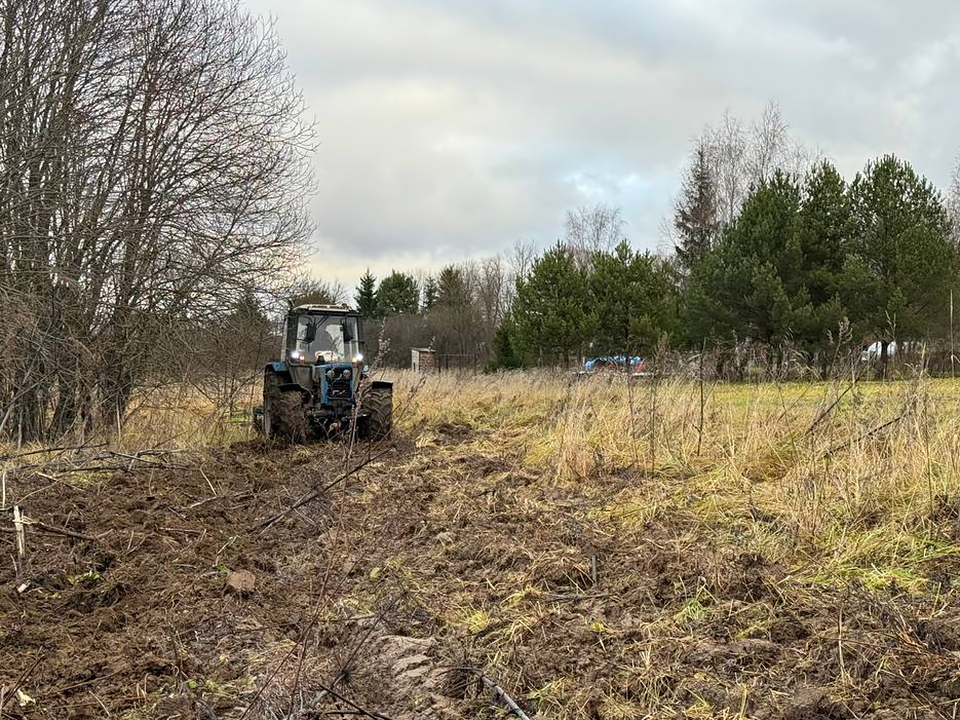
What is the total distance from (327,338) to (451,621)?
822cm

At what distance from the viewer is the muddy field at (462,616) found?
9.26ft

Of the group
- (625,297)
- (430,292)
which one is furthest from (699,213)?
(430,292)

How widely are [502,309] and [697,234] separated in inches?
697

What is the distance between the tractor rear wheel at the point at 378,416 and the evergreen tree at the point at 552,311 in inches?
687

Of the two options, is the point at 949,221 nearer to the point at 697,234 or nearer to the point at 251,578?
the point at 697,234

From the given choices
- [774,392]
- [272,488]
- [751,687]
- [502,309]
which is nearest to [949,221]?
[774,392]

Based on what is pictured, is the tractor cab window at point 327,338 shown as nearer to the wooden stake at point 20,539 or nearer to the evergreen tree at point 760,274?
the wooden stake at point 20,539

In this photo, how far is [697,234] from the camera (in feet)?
116

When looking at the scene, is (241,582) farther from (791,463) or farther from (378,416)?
(378,416)

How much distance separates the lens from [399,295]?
196 ft

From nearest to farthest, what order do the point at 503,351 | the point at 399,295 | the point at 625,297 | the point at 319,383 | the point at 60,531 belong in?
the point at 60,531 → the point at 319,383 → the point at 625,297 → the point at 503,351 → the point at 399,295

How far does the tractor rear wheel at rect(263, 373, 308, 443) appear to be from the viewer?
34.0ft

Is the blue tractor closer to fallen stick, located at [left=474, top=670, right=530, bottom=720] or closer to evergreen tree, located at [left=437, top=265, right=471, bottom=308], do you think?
fallen stick, located at [left=474, top=670, right=530, bottom=720]

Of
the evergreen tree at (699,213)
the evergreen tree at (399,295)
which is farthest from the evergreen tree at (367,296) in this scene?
the evergreen tree at (699,213)
